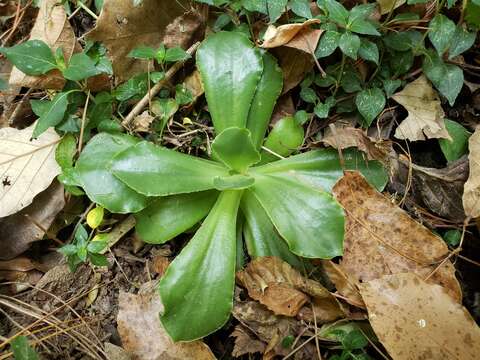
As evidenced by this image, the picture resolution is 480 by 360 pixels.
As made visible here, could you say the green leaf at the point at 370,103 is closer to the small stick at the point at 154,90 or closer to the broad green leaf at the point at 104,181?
the small stick at the point at 154,90

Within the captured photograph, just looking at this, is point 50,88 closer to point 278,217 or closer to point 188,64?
point 188,64

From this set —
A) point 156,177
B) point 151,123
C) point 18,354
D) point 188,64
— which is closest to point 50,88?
point 151,123

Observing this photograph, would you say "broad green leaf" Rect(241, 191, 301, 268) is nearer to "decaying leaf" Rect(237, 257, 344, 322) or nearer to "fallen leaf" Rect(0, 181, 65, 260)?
"decaying leaf" Rect(237, 257, 344, 322)

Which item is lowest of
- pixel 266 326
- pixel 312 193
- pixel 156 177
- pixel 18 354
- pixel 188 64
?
pixel 266 326

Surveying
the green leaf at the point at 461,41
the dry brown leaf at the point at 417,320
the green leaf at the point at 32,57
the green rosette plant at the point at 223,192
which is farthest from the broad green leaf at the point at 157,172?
the green leaf at the point at 461,41

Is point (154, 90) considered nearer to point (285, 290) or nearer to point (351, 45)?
point (351, 45)
